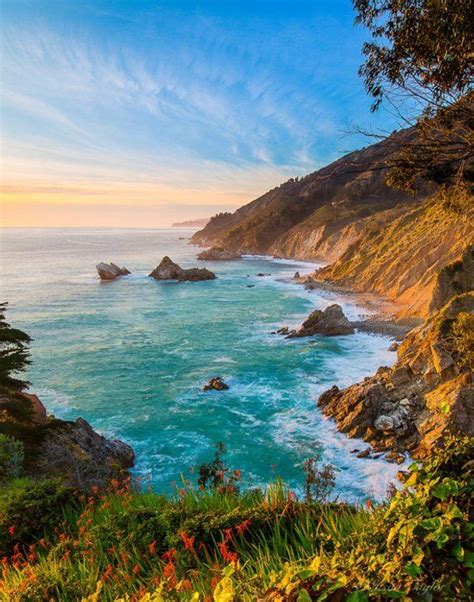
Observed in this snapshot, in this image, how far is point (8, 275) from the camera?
10419 centimetres

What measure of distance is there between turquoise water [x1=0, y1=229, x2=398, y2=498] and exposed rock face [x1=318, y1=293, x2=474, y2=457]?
1.39m

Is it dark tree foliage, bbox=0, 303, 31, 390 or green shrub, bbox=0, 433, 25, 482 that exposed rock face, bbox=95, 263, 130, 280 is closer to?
dark tree foliage, bbox=0, 303, 31, 390

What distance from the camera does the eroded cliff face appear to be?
115 ft

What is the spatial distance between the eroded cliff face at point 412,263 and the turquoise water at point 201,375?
23.4 ft

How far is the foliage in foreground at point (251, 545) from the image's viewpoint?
3.01 metres

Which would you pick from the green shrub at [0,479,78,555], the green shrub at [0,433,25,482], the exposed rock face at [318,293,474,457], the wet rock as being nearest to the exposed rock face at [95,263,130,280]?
the exposed rock face at [318,293,474,457]

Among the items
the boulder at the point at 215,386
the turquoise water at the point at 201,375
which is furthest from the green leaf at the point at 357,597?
the boulder at the point at 215,386

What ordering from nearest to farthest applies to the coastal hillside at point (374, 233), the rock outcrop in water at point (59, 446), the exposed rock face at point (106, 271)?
the coastal hillside at point (374, 233), the rock outcrop in water at point (59, 446), the exposed rock face at point (106, 271)

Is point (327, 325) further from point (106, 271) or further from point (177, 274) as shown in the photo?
point (106, 271)

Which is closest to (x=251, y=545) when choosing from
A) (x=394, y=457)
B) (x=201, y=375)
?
(x=394, y=457)

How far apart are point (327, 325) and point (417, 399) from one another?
20229mm

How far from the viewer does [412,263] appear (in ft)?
185

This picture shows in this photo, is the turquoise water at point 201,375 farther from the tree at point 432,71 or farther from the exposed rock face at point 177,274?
the exposed rock face at point 177,274

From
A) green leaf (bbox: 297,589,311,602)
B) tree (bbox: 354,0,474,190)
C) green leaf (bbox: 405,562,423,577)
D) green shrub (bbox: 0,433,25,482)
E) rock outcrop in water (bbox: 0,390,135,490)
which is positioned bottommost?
rock outcrop in water (bbox: 0,390,135,490)
